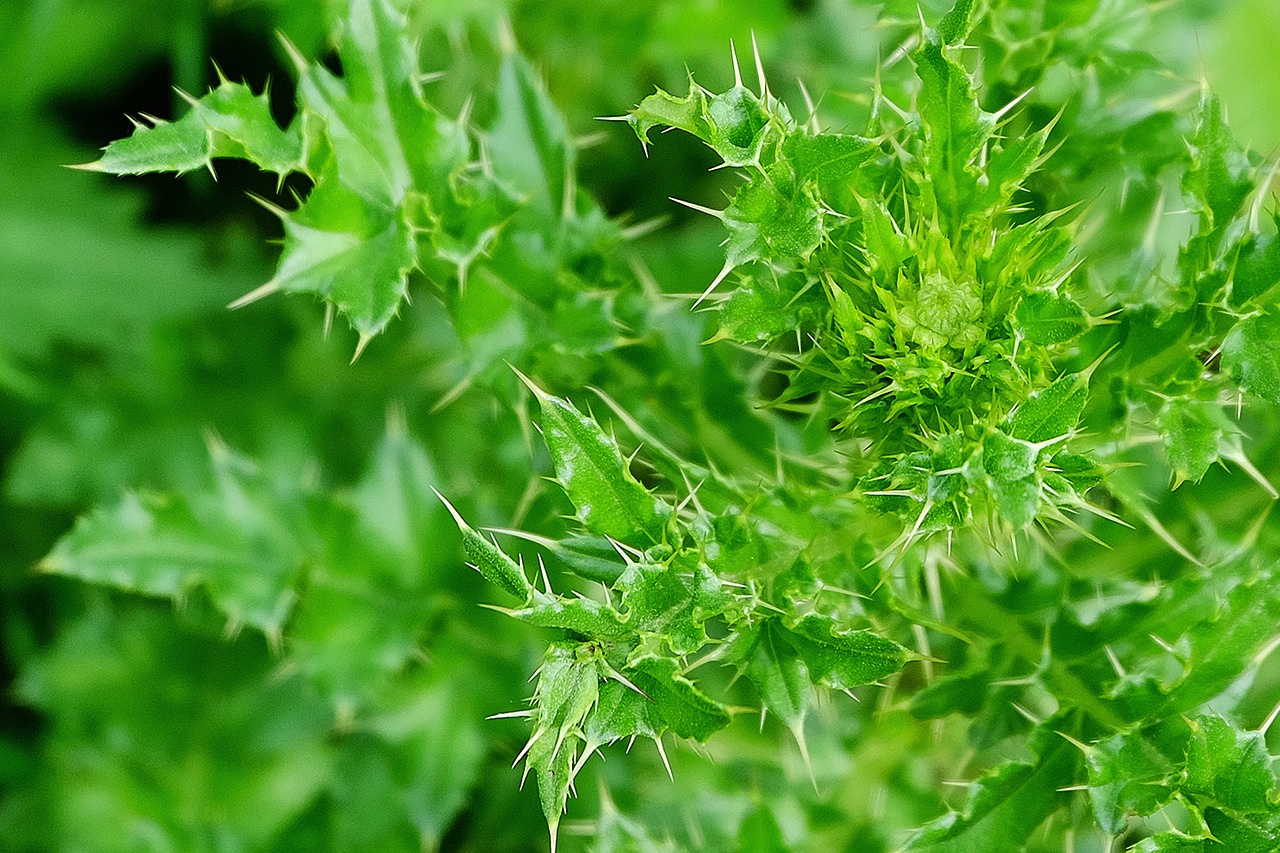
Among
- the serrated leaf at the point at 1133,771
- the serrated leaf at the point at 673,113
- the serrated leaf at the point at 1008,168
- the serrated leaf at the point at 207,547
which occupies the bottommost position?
the serrated leaf at the point at 207,547

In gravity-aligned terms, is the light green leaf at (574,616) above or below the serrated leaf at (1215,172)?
below

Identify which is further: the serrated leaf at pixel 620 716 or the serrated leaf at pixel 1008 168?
the serrated leaf at pixel 1008 168

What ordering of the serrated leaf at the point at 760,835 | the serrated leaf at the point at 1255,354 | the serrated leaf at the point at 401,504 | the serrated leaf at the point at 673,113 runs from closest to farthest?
the serrated leaf at the point at 673,113 → the serrated leaf at the point at 1255,354 → the serrated leaf at the point at 760,835 → the serrated leaf at the point at 401,504

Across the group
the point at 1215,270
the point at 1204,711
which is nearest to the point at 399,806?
the point at 1204,711

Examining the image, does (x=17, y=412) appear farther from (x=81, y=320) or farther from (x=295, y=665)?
(x=295, y=665)

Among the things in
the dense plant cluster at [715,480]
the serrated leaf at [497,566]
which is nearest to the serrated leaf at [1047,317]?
the dense plant cluster at [715,480]

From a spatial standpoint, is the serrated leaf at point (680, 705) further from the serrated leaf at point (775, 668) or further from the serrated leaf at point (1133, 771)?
the serrated leaf at point (1133, 771)

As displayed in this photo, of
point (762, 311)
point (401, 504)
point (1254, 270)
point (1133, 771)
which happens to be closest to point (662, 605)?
point (762, 311)

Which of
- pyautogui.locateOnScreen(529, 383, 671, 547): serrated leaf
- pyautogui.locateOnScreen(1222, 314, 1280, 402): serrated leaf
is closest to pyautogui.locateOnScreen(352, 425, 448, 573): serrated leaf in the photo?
pyautogui.locateOnScreen(529, 383, 671, 547): serrated leaf
